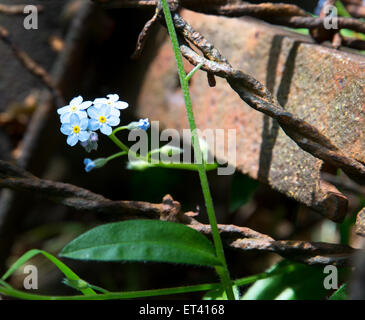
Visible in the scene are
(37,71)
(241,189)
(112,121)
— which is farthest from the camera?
(37,71)

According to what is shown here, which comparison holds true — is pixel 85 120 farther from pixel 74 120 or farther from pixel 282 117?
pixel 282 117

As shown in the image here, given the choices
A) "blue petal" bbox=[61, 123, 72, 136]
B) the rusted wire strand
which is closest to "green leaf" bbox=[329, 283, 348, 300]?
the rusted wire strand

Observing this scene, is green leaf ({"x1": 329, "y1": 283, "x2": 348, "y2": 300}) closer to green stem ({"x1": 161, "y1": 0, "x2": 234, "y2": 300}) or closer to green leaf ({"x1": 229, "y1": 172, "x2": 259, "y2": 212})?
green stem ({"x1": 161, "y1": 0, "x2": 234, "y2": 300})

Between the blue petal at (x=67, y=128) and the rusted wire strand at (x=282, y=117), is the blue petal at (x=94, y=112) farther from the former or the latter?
the rusted wire strand at (x=282, y=117)

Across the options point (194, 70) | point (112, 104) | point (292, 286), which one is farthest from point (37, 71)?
point (292, 286)

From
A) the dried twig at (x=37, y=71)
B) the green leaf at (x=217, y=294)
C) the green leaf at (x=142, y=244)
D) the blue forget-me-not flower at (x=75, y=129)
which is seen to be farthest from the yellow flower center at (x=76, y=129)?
the dried twig at (x=37, y=71)
